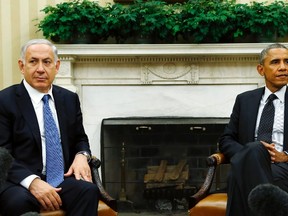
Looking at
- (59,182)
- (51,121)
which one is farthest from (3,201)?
(51,121)

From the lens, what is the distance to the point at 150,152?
12.7 ft

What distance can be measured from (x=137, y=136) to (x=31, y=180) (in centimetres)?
196

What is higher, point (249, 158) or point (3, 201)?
point (249, 158)

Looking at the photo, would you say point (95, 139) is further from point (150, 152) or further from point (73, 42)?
point (73, 42)

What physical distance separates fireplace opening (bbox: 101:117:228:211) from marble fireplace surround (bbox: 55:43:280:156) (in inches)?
4.9

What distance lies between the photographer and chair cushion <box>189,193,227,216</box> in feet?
7.10

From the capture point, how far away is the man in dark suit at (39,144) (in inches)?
75.0

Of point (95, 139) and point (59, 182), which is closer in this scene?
point (59, 182)

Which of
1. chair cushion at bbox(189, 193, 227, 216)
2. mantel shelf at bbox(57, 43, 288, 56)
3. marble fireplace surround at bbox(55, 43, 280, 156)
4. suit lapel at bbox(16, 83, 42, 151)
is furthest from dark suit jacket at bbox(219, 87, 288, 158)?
marble fireplace surround at bbox(55, 43, 280, 156)

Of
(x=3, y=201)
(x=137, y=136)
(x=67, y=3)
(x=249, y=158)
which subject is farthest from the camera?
(x=137, y=136)

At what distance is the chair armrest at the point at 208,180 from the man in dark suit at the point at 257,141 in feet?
0.16

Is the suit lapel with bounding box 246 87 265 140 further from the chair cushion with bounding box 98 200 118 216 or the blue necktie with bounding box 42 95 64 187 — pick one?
the blue necktie with bounding box 42 95 64 187

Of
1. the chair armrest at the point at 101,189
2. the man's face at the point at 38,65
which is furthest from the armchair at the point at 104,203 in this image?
the man's face at the point at 38,65

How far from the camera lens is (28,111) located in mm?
2094
